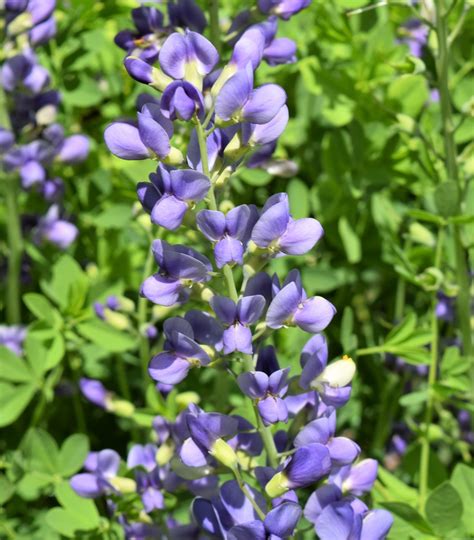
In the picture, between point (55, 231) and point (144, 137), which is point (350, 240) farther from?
point (144, 137)

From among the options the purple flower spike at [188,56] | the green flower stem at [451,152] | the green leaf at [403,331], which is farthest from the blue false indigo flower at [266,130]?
the green leaf at [403,331]

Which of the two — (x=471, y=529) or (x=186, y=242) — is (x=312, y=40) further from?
(x=471, y=529)

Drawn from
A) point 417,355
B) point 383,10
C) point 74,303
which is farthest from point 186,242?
point 383,10

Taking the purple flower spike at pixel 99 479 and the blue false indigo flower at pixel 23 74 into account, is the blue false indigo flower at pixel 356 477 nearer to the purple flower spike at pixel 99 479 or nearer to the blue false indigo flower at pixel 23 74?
the purple flower spike at pixel 99 479

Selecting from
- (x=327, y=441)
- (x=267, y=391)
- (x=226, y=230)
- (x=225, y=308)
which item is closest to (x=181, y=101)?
(x=226, y=230)

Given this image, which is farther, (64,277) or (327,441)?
(64,277)

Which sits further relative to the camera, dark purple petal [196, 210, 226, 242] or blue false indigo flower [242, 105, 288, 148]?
blue false indigo flower [242, 105, 288, 148]

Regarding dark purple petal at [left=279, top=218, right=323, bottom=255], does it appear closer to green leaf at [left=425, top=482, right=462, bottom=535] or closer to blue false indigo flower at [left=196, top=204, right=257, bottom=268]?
blue false indigo flower at [left=196, top=204, right=257, bottom=268]

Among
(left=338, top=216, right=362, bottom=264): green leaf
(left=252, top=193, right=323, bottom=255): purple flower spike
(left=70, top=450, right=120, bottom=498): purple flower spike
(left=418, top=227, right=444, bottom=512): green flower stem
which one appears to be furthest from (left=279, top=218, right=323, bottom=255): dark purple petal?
(left=338, top=216, right=362, bottom=264): green leaf
